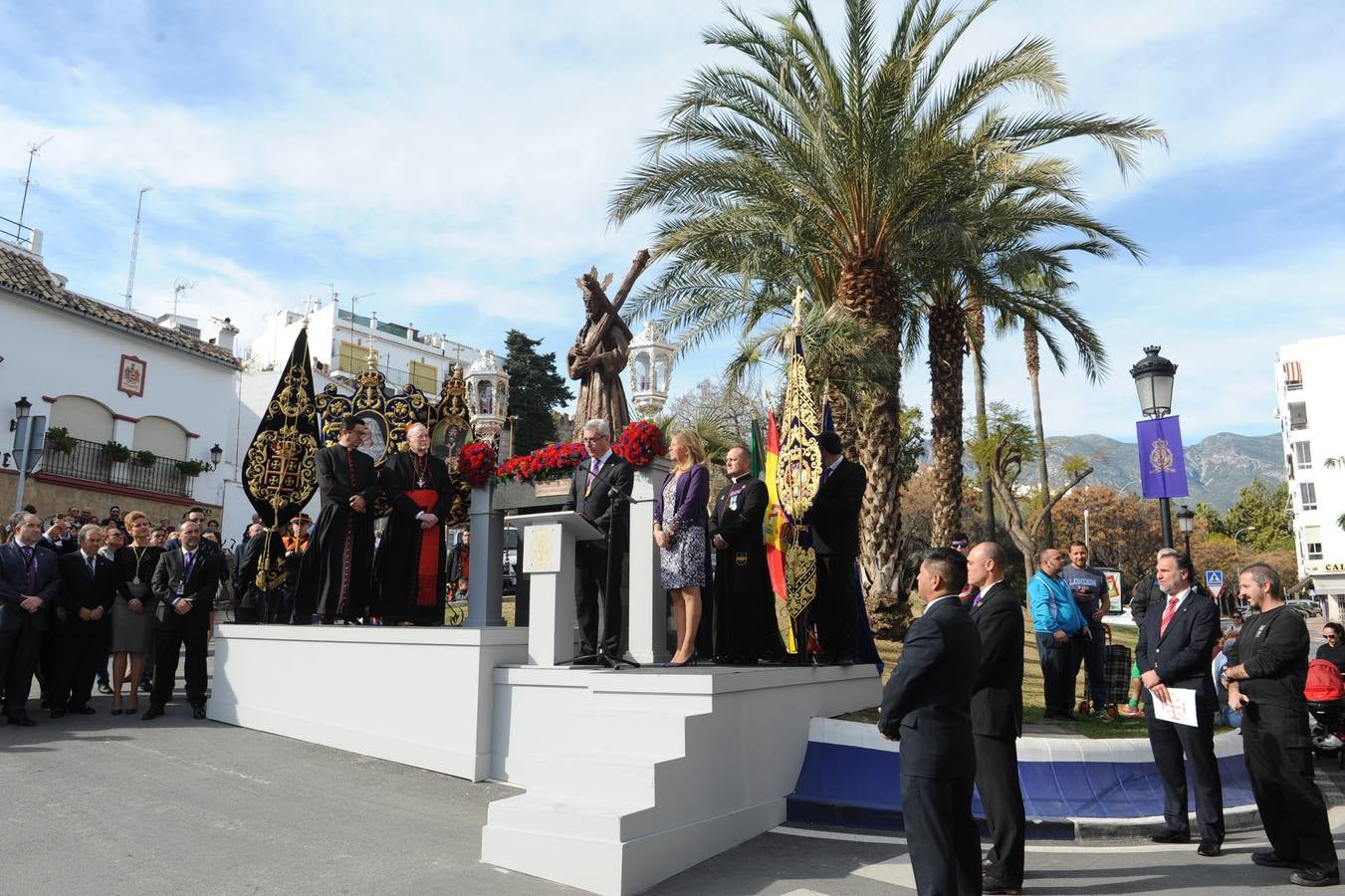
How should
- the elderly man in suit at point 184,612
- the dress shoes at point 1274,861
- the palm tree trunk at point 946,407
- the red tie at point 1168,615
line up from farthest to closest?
1. the palm tree trunk at point 946,407
2. the elderly man in suit at point 184,612
3. the red tie at point 1168,615
4. the dress shoes at point 1274,861

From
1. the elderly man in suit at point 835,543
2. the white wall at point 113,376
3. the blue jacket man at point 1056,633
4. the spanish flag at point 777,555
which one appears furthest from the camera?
the white wall at point 113,376

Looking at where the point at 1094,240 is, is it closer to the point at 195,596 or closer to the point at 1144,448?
the point at 1144,448

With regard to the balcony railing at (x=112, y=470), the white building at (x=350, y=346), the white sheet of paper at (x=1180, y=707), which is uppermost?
the white building at (x=350, y=346)

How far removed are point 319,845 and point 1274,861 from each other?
568 cm

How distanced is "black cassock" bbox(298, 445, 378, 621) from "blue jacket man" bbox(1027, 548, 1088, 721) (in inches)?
258

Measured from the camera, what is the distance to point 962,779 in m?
4.73

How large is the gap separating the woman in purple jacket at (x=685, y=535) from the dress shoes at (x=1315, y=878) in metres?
4.06

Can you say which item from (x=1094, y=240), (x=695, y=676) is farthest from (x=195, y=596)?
(x=1094, y=240)

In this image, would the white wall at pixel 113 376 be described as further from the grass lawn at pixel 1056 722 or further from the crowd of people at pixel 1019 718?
the crowd of people at pixel 1019 718

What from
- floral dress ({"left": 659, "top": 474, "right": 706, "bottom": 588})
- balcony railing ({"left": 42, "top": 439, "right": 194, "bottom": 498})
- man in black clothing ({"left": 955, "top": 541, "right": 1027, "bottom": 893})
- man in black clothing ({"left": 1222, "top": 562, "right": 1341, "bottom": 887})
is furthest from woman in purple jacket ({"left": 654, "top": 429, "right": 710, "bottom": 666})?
balcony railing ({"left": 42, "top": 439, "right": 194, "bottom": 498})

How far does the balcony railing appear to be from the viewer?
86.8 feet

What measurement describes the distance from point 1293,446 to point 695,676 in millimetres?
67913

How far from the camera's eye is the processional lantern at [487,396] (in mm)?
13555

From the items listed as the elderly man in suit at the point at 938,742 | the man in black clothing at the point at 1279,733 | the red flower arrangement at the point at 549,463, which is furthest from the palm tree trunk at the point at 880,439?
the elderly man in suit at the point at 938,742
